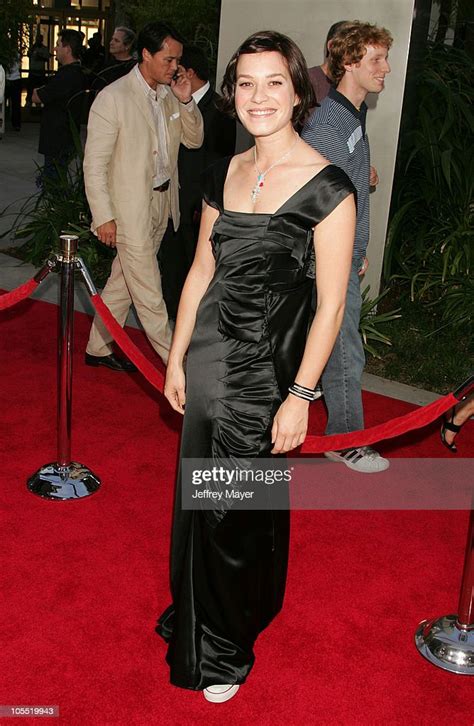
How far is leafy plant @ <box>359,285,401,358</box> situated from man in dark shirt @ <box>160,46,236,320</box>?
1.15 m

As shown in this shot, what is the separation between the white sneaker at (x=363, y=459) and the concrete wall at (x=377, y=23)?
2.04 meters

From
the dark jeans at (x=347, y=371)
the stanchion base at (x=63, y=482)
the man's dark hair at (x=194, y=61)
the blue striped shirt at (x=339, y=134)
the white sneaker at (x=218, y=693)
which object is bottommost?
the stanchion base at (x=63, y=482)

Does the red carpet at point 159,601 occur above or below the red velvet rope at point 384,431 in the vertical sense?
below

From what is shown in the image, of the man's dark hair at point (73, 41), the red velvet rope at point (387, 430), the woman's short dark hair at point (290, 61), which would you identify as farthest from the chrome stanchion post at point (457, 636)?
the man's dark hair at point (73, 41)

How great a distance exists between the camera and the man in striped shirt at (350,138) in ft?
12.5

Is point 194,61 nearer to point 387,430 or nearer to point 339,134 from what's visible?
point 339,134

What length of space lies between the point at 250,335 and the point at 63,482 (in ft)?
5.55

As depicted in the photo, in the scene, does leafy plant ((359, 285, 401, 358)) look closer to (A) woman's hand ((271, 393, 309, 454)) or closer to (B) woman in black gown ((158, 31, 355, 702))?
(B) woman in black gown ((158, 31, 355, 702))

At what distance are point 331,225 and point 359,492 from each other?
6.35 feet

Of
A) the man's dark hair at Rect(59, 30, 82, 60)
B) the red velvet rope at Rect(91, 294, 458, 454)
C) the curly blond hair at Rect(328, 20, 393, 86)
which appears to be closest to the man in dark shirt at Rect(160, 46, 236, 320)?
the curly blond hair at Rect(328, 20, 393, 86)

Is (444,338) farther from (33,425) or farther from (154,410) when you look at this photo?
(33,425)

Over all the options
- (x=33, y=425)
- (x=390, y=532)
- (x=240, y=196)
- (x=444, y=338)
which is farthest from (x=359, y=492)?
(x=444, y=338)

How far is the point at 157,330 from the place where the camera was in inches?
195

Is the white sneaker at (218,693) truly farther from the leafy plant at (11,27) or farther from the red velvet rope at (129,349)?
the leafy plant at (11,27)
